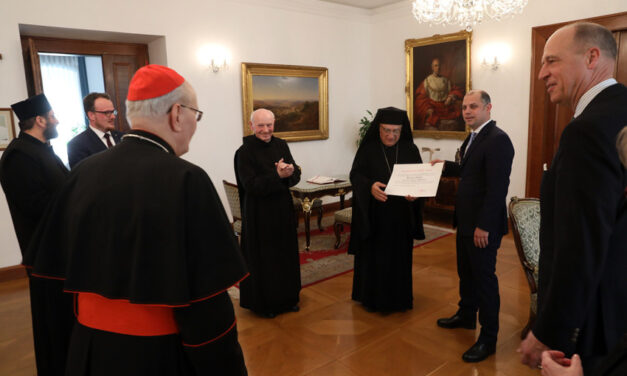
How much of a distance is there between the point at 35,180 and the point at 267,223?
1912 millimetres

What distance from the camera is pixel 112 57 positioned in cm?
634

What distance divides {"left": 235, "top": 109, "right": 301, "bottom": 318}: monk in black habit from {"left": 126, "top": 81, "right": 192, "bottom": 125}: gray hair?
7.92ft

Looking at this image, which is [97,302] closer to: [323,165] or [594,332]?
[594,332]

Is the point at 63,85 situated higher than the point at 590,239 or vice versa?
the point at 63,85

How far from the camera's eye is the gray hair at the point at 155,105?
1517 millimetres

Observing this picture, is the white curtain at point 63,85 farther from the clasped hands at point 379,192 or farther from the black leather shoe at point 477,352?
the black leather shoe at point 477,352

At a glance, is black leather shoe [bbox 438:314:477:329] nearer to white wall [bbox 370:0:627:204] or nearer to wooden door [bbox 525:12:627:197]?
wooden door [bbox 525:12:627:197]

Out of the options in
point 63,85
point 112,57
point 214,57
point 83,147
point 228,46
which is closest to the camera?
point 83,147

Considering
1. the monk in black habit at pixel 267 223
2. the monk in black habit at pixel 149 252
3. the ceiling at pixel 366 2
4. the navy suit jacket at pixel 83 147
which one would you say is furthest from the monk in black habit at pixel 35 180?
the ceiling at pixel 366 2

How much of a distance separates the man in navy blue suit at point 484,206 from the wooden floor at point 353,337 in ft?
0.95

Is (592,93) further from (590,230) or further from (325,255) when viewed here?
(325,255)

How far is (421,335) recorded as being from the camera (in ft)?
12.3

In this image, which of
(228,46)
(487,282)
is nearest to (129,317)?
(487,282)

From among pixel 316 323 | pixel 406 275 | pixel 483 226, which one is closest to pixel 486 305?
pixel 483 226
